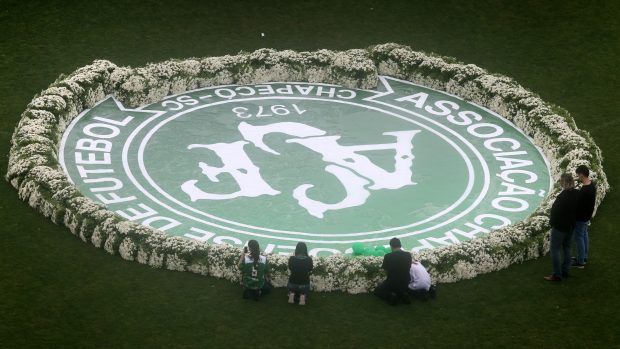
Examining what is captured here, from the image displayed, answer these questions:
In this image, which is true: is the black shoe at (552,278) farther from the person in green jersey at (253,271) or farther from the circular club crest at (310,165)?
the person in green jersey at (253,271)

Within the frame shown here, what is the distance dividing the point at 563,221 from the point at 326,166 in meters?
7.62

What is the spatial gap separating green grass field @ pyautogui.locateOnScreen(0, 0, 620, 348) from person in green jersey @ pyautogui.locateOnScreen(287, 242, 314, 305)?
30 centimetres

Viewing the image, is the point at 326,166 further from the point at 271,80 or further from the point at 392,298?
the point at 392,298

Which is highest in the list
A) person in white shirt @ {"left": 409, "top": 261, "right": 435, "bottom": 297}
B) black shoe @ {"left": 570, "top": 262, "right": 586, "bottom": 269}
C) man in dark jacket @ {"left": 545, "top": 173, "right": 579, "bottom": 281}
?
man in dark jacket @ {"left": 545, "top": 173, "right": 579, "bottom": 281}

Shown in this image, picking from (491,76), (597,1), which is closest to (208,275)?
(491,76)

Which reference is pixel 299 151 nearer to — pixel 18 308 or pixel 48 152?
pixel 48 152

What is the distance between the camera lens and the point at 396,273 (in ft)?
73.8

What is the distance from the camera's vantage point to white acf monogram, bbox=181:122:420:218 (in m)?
27.2

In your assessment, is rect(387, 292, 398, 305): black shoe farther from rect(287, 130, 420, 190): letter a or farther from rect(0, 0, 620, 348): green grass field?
rect(287, 130, 420, 190): letter a

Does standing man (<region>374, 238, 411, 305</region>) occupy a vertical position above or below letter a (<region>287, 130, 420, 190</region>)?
below

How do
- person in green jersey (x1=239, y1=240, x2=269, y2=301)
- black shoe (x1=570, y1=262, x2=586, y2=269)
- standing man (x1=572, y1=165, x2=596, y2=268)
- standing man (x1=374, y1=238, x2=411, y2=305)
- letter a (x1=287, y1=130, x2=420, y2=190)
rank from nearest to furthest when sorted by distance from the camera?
standing man (x1=374, y1=238, x2=411, y2=305), person in green jersey (x1=239, y1=240, x2=269, y2=301), standing man (x1=572, y1=165, x2=596, y2=268), black shoe (x1=570, y1=262, x2=586, y2=269), letter a (x1=287, y1=130, x2=420, y2=190)

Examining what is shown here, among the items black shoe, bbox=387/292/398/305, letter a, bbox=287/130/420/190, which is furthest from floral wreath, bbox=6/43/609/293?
letter a, bbox=287/130/420/190

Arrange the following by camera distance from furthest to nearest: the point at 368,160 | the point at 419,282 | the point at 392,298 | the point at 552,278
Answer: the point at 368,160 → the point at 552,278 → the point at 419,282 → the point at 392,298

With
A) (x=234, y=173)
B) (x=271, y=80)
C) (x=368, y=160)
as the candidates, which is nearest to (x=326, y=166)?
(x=368, y=160)
